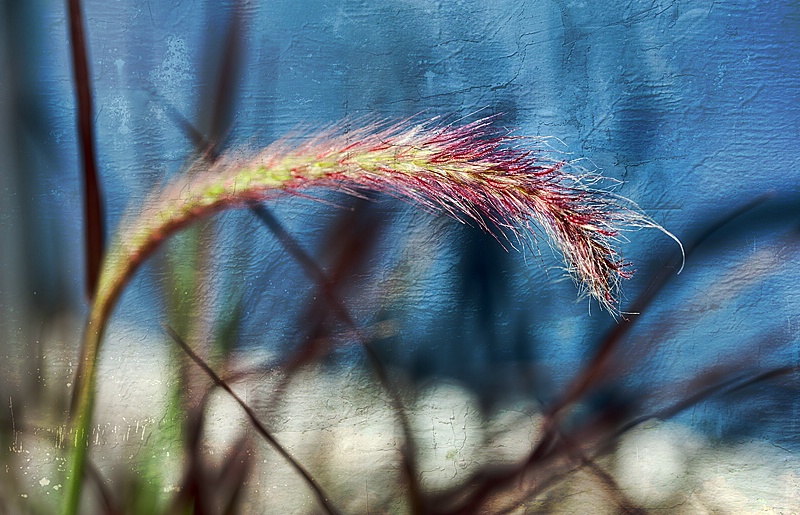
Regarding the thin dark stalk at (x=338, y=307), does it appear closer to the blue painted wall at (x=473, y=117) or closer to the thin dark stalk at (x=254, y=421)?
the blue painted wall at (x=473, y=117)

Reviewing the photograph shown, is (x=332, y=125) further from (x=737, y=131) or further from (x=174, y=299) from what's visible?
(x=737, y=131)

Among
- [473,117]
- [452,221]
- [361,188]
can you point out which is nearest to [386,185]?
[361,188]

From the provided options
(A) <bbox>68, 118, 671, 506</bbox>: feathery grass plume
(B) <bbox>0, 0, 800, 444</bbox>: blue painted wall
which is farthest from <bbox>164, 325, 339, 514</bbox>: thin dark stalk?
(A) <bbox>68, 118, 671, 506</bbox>: feathery grass plume

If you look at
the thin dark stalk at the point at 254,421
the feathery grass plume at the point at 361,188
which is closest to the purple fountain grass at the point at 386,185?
the feathery grass plume at the point at 361,188

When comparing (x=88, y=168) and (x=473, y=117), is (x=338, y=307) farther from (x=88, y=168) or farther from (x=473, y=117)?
(x=88, y=168)

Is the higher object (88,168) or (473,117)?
(88,168)
